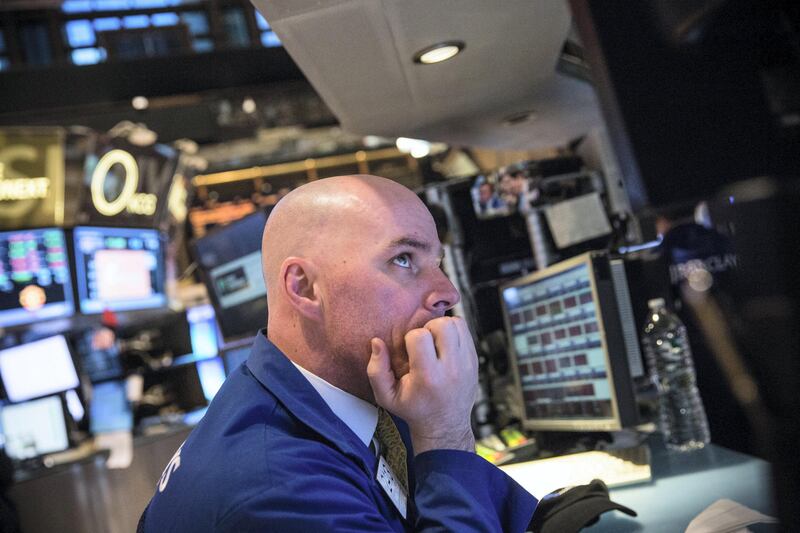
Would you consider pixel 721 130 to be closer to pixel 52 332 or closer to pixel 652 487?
pixel 652 487

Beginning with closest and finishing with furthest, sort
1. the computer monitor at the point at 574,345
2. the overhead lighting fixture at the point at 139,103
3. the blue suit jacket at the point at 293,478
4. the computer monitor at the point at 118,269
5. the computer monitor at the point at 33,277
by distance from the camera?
1. the blue suit jacket at the point at 293,478
2. the computer monitor at the point at 574,345
3. the computer monitor at the point at 33,277
4. the computer monitor at the point at 118,269
5. the overhead lighting fixture at the point at 139,103

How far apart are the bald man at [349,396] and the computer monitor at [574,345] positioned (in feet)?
2.34

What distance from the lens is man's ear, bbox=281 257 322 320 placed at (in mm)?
1096

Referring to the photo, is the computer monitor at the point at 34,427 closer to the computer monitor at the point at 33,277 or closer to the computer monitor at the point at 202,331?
the computer monitor at the point at 33,277

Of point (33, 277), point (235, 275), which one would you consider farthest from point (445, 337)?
point (33, 277)

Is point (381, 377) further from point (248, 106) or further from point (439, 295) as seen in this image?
point (248, 106)

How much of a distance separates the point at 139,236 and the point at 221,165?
1.99 m

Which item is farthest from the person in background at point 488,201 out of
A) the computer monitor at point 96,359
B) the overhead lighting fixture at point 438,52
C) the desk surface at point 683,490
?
the computer monitor at point 96,359

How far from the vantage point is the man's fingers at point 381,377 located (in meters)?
1.04

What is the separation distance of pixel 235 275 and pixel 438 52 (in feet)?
4.95

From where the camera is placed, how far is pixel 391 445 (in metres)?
1.19

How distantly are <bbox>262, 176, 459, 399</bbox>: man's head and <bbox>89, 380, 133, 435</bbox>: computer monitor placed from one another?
11.6ft

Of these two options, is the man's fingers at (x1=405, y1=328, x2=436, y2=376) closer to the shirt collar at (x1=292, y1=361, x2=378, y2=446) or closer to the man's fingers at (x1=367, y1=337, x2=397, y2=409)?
the man's fingers at (x1=367, y1=337, x2=397, y2=409)

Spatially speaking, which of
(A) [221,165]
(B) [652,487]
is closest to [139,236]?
(A) [221,165]
